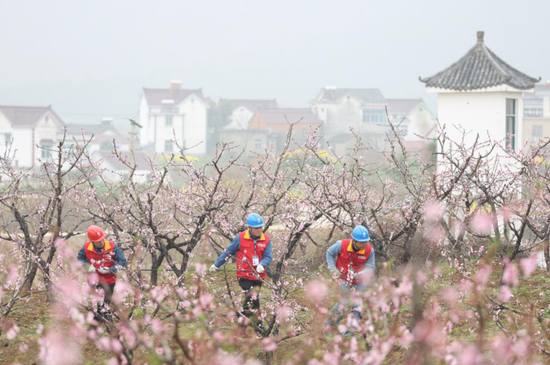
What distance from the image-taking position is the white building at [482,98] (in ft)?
64.0

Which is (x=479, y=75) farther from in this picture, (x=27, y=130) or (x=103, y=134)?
(x=103, y=134)

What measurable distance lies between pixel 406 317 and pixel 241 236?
2186 millimetres

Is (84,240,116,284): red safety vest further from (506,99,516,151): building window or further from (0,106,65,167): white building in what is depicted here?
(0,106,65,167): white building

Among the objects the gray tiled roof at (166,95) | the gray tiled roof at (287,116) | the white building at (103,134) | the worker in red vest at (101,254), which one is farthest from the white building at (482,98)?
the white building at (103,134)

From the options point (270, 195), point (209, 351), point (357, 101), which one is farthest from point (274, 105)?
point (209, 351)

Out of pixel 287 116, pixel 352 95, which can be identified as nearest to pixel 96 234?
pixel 287 116

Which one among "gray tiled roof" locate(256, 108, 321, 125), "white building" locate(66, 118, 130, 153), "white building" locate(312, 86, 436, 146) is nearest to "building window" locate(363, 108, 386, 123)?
"white building" locate(312, 86, 436, 146)

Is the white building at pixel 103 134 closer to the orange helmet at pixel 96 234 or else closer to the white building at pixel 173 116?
the white building at pixel 173 116

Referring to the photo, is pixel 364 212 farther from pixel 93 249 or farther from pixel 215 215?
pixel 93 249

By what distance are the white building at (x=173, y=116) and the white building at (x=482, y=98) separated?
155ft

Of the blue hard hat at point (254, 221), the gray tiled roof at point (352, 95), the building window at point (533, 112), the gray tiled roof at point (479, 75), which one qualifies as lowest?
the blue hard hat at point (254, 221)

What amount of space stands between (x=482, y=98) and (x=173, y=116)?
49.7 metres

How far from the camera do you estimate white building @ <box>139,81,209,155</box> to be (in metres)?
67.1

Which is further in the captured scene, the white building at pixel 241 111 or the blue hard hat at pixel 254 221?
the white building at pixel 241 111
